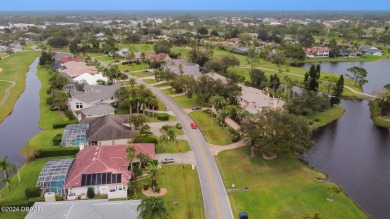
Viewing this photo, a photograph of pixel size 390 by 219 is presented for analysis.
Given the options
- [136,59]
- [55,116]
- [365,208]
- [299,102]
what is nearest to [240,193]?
[365,208]

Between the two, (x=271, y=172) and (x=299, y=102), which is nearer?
(x=271, y=172)

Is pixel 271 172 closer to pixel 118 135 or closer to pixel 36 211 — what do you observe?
pixel 118 135

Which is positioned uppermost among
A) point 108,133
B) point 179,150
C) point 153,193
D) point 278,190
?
point 108,133

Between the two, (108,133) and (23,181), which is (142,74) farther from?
(23,181)

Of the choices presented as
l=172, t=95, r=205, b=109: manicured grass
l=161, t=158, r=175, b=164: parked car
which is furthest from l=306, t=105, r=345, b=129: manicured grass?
l=161, t=158, r=175, b=164: parked car

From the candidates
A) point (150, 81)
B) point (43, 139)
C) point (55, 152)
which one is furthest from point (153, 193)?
point (150, 81)

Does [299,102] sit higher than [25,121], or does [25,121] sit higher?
[299,102]

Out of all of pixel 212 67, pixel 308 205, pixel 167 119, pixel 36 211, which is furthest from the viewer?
pixel 212 67
